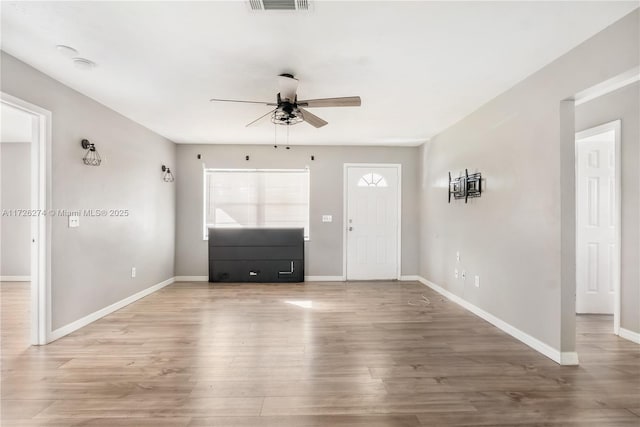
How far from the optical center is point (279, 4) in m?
1.80

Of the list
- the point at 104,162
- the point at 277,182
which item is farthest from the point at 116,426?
the point at 277,182

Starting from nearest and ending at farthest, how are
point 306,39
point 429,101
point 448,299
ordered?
point 306,39
point 429,101
point 448,299

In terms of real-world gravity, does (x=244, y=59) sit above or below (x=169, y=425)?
above

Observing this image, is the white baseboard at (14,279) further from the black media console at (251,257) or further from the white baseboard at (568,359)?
the white baseboard at (568,359)

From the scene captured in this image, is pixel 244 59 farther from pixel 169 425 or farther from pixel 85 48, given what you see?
pixel 169 425

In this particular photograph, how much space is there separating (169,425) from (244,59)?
2.56 meters

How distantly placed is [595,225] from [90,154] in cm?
591

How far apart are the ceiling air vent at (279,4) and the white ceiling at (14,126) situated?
12.5 ft

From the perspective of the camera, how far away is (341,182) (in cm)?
557

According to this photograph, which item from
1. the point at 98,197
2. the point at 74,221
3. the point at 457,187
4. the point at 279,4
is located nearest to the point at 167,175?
the point at 98,197

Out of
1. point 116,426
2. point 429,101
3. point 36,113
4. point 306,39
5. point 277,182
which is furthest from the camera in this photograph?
point 277,182

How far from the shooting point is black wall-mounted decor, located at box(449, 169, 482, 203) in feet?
11.9

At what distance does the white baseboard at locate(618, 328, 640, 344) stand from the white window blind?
419cm

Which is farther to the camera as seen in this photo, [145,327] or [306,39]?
[145,327]
